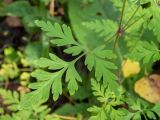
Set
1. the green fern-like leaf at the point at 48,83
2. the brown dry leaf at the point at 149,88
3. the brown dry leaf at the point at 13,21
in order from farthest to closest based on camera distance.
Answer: the brown dry leaf at the point at 13,21, the brown dry leaf at the point at 149,88, the green fern-like leaf at the point at 48,83

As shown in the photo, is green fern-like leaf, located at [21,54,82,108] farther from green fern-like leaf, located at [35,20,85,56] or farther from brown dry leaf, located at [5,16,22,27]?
brown dry leaf, located at [5,16,22,27]

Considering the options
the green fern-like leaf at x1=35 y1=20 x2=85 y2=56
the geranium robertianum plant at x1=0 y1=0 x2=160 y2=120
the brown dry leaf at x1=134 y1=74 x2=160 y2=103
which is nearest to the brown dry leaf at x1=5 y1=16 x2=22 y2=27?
the geranium robertianum plant at x1=0 y1=0 x2=160 y2=120

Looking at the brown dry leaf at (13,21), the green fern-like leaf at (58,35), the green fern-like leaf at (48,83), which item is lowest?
the green fern-like leaf at (48,83)

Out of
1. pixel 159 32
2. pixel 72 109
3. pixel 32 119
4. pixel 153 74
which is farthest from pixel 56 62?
pixel 153 74

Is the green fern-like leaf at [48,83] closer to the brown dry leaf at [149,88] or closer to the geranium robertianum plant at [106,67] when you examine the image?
the geranium robertianum plant at [106,67]

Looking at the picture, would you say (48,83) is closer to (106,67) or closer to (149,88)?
(106,67)

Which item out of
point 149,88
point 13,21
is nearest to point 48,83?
point 149,88

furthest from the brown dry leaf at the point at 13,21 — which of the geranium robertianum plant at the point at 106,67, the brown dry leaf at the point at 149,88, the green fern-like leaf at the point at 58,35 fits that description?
the green fern-like leaf at the point at 58,35

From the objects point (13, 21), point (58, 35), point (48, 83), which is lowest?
point (48, 83)

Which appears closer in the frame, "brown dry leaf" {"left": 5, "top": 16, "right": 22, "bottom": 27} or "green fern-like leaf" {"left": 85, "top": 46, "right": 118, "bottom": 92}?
"green fern-like leaf" {"left": 85, "top": 46, "right": 118, "bottom": 92}
